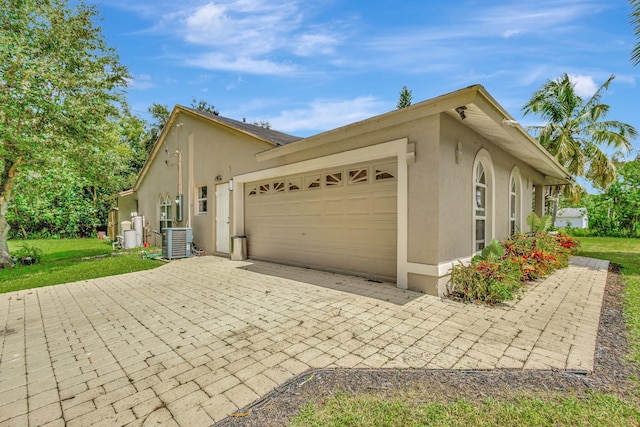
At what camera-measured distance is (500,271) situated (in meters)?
5.05

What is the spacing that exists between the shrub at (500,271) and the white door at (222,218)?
274 inches

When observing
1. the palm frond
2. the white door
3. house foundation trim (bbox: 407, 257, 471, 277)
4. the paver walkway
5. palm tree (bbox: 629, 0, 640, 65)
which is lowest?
the paver walkway

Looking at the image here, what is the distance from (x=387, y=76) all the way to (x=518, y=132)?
470cm

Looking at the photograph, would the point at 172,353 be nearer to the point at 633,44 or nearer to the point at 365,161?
the point at 365,161

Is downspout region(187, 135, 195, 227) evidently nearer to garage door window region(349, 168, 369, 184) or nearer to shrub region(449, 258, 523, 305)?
garage door window region(349, 168, 369, 184)

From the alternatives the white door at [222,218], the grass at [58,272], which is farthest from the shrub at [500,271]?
the grass at [58,272]

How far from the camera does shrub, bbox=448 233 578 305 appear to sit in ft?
14.6

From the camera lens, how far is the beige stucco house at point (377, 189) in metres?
4.70

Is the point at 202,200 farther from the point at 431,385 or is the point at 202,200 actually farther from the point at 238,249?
the point at 431,385

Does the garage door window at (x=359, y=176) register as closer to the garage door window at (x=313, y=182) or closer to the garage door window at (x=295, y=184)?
the garage door window at (x=313, y=182)

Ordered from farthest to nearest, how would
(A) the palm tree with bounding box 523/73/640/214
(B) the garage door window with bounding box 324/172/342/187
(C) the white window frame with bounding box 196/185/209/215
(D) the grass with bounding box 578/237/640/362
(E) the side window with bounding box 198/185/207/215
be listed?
(A) the palm tree with bounding box 523/73/640/214, (E) the side window with bounding box 198/185/207/215, (C) the white window frame with bounding box 196/185/209/215, (B) the garage door window with bounding box 324/172/342/187, (D) the grass with bounding box 578/237/640/362

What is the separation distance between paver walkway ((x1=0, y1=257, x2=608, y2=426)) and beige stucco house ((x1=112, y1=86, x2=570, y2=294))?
93 centimetres

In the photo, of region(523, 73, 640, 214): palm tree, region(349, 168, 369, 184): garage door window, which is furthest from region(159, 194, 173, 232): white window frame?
region(523, 73, 640, 214): palm tree

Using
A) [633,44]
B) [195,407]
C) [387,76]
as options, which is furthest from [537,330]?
[387,76]
